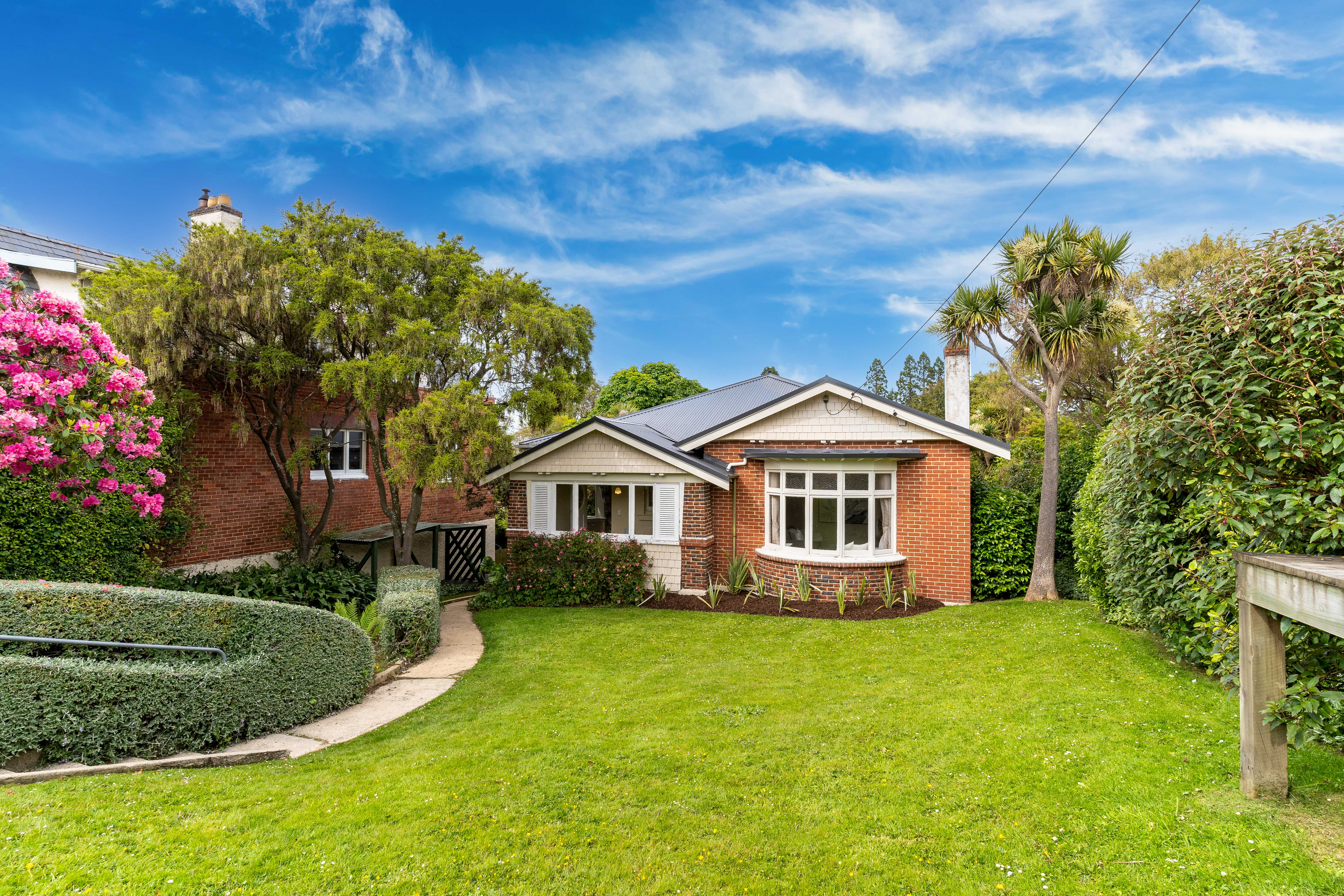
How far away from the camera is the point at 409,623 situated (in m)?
9.23

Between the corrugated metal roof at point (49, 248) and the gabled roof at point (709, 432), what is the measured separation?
10.6 metres

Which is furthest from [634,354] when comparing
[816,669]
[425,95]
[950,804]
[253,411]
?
[950,804]

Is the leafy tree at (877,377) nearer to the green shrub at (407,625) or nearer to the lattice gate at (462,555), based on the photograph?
the lattice gate at (462,555)

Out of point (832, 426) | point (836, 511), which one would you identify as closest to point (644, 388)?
point (832, 426)

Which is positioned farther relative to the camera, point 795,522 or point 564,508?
point 564,508

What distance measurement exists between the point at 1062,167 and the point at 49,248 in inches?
917

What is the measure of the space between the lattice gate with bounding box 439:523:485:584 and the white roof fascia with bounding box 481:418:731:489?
3.63 meters

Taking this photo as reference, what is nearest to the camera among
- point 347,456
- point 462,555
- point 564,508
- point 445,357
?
point 445,357

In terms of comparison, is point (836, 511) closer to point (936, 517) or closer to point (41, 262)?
point (936, 517)

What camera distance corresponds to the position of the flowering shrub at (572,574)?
41.9 feet

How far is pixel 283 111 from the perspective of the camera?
1361cm

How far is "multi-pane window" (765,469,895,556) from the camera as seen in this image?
41.0ft

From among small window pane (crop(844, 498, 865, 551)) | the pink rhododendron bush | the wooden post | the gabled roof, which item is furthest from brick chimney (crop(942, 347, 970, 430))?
the pink rhododendron bush

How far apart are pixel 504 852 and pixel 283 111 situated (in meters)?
16.3
